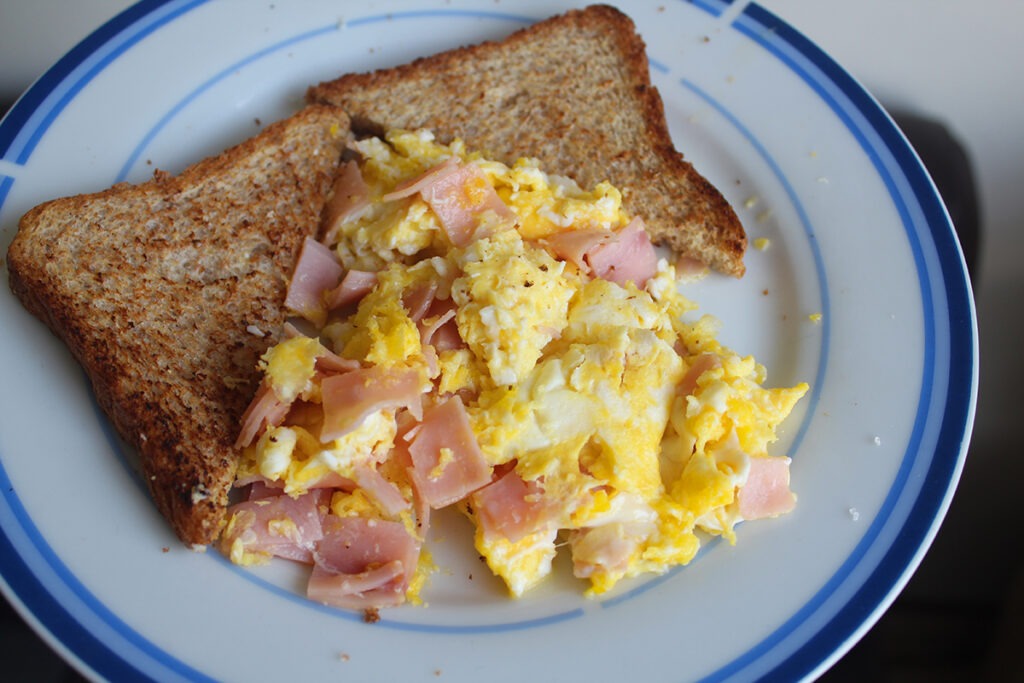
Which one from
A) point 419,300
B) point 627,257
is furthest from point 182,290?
point 627,257

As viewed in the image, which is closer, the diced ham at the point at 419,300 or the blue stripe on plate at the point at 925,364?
the blue stripe on plate at the point at 925,364

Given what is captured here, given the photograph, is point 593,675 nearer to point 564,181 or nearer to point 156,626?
point 156,626

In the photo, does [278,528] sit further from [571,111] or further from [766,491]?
[571,111]

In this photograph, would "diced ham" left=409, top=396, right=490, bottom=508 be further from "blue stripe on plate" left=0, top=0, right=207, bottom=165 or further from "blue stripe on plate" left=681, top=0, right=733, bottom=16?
"blue stripe on plate" left=681, top=0, right=733, bottom=16

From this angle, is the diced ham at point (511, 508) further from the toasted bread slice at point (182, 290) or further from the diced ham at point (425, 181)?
the diced ham at point (425, 181)

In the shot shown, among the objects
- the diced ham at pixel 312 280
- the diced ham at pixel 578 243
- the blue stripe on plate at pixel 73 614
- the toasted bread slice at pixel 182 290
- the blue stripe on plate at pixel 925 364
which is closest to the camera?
the blue stripe on plate at pixel 73 614

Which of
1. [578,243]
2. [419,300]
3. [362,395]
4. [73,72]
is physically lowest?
[362,395]

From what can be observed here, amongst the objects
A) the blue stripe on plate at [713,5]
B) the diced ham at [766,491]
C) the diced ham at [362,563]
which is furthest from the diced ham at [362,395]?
the blue stripe on plate at [713,5]
